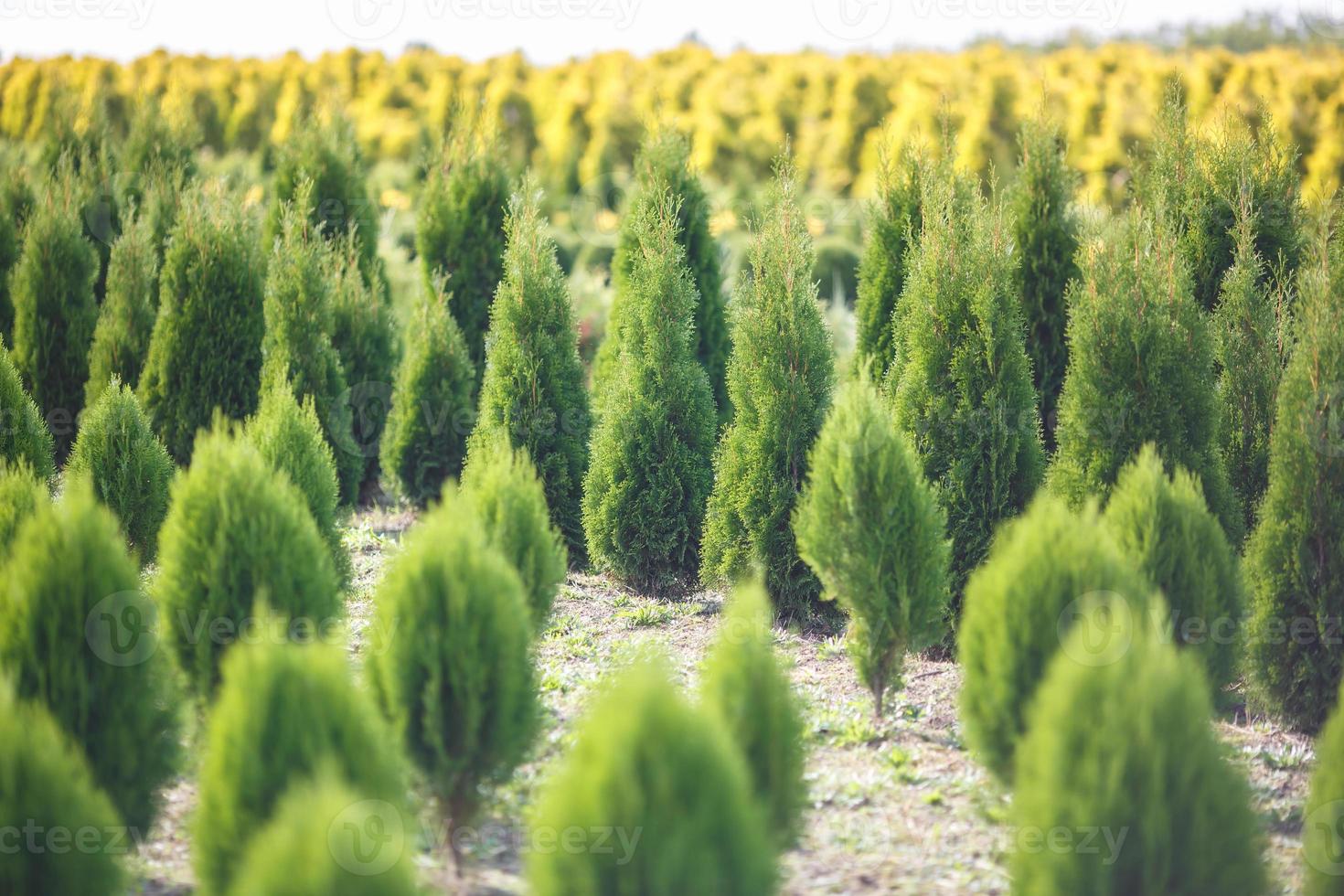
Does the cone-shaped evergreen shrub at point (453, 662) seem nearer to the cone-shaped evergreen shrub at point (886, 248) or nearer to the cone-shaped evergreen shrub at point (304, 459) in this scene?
the cone-shaped evergreen shrub at point (304, 459)

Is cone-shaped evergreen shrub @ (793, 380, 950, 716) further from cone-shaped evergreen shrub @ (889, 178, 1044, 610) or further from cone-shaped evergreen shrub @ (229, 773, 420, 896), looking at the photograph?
cone-shaped evergreen shrub @ (229, 773, 420, 896)

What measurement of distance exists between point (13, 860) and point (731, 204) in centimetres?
1599

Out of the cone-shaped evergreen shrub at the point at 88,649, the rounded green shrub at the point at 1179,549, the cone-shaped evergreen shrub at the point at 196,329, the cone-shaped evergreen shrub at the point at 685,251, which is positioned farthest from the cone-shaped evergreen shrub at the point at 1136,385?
the cone-shaped evergreen shrub at the point at 196,329

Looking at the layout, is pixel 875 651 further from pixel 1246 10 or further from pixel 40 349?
pixel 1246 10

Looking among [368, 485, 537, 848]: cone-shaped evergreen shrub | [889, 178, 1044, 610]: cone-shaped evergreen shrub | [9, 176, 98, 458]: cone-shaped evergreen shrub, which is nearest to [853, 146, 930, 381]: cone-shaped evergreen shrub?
[889, 178, 1044, 610]: cone-shaped evergreen shrub

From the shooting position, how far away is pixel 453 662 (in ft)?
15.8

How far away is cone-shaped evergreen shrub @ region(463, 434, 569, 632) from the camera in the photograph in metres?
6.61

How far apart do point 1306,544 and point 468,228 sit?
7.87 metres

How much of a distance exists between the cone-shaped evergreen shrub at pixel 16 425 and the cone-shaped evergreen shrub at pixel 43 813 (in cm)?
483

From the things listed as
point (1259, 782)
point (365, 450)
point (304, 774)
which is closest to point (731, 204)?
point (365, 450)

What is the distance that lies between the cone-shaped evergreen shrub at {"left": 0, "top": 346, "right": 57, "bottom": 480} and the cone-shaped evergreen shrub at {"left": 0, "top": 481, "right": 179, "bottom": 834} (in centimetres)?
378

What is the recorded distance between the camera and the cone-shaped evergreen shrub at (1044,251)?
30.7 ft

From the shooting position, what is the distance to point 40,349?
11.0 meters

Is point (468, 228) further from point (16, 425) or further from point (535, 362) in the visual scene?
point (16, 425)
